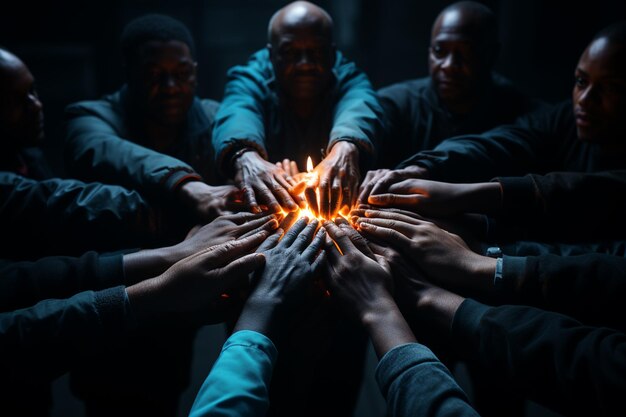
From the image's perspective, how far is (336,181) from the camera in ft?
5.47

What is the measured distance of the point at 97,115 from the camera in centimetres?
213

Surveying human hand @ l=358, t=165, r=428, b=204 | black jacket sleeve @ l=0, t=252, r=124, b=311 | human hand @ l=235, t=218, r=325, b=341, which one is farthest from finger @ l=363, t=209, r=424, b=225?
black jacket sleeve @ l=0, t=252, r=124, b=311

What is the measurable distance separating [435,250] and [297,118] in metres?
1.07

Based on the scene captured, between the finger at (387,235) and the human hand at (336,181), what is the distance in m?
0.18

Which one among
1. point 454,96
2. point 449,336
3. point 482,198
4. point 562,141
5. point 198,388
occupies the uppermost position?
point 454,96

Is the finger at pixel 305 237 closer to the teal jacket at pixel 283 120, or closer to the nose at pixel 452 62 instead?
the teal jacket at pixel 283 120

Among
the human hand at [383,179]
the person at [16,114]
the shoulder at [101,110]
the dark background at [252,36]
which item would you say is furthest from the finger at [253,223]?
the dark background at [252,36]

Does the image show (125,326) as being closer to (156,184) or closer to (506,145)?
(156,184)

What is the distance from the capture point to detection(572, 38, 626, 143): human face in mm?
1672

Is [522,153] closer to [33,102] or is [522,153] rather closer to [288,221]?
[288,221]

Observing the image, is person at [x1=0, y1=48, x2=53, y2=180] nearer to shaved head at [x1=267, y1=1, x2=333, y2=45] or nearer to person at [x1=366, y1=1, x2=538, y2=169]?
shaved head at [x1=267, y1=1, x2=333, y2=45]

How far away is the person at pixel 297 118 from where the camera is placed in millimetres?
1689

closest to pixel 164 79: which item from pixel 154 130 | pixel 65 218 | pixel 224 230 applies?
pixel 154 130

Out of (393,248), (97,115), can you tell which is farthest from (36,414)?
(393,248)
